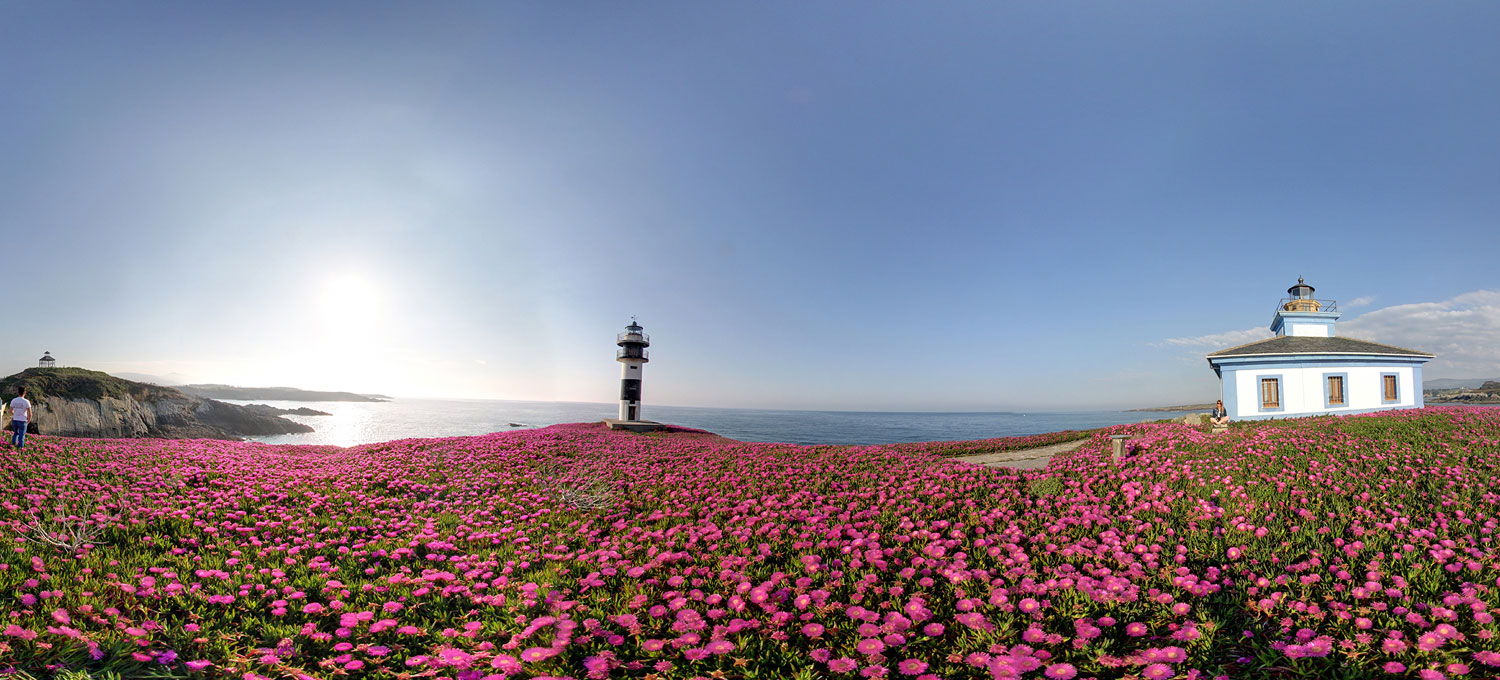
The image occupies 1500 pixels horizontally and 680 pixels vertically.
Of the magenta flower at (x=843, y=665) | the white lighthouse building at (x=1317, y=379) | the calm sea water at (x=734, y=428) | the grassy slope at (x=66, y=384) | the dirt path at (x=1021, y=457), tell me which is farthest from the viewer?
the calm sea water at (x=734, y=428)

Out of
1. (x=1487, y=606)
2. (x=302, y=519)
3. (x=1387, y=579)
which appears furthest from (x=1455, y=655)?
(x=302, y=519)

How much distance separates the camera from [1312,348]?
20812 millimetres

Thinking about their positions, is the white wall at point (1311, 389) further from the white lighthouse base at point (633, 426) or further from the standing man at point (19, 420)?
the standing man at point (19, 420)

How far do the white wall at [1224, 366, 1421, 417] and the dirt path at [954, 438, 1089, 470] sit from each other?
979cm

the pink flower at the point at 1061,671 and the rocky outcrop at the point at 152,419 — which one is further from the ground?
the pink flower at the point at 1061,671

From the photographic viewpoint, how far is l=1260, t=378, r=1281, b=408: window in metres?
20.5

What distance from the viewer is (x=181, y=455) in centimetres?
1116

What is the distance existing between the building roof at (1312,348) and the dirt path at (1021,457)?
10488 millimetres

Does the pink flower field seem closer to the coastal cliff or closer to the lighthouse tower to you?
the lighthouse tower

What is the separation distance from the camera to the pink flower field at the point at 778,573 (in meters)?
3.23

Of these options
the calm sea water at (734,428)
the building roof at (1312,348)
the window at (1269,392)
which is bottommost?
the calm sea water at (734,428)

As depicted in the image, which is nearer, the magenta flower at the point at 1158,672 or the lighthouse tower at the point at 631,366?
the magenta flower at the point at 1158,672

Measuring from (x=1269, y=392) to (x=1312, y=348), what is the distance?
2420 mm

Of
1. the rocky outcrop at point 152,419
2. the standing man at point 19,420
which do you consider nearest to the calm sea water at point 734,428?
the rocky outcrop at point 152,419
